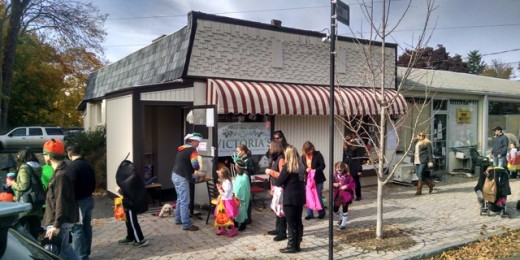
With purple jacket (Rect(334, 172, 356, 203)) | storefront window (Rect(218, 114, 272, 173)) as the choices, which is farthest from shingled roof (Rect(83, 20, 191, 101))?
purple jacket (Rect(334, 172, 356, 203))

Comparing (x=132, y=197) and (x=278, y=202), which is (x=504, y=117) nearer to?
(x=278, y=202)

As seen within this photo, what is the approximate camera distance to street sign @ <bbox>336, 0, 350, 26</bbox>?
16.0 ft

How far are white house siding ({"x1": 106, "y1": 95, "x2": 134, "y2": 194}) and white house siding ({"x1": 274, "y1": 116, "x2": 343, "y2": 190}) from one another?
3821 mm

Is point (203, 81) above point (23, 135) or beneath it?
above

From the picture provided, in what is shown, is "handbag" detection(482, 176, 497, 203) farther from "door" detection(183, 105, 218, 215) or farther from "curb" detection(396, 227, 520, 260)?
"door" detection(183, 105, 218, 215)

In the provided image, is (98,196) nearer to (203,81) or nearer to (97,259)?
(203,81)

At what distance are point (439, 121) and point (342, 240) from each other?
9944 mm

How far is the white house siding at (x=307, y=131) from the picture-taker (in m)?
10.4

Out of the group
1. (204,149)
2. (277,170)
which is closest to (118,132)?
(204,149)

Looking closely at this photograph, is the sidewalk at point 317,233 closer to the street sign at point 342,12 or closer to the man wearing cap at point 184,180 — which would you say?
the man wearing cap at point 184,180

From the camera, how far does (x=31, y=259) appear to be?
1964 mm

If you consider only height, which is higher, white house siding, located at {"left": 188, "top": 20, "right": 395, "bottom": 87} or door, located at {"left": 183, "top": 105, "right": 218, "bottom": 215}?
white house siding, located at {"left": 188, "top": 20, "right": 395, "bottom": 87}

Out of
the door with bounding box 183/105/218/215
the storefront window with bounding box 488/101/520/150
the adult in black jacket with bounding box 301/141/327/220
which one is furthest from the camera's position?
the storefront window with bounding box 488/101/520/150

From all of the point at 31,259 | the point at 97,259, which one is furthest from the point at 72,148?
the point at 31,259
